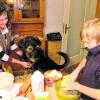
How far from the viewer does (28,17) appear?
12.9ft

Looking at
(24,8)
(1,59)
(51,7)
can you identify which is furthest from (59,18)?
(1,59)

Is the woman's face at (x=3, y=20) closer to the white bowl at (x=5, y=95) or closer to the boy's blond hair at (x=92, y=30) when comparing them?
the white bowl at (x=5, y=95)

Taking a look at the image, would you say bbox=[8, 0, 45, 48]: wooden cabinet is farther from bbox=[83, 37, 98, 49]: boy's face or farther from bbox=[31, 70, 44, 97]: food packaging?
bbox=[83, 37, 98, 49]: boy's face

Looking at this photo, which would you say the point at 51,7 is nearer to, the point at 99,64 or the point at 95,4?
the point at 95,4

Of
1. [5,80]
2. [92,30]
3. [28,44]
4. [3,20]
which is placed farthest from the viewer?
[28,44]

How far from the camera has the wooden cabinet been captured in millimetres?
3782

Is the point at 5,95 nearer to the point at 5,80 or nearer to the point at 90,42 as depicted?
the point at 5,80

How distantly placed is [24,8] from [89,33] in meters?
2.78

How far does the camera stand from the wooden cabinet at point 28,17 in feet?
12.4

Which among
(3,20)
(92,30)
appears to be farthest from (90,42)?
(3,20)

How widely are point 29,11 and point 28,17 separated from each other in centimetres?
10

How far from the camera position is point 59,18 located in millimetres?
4270

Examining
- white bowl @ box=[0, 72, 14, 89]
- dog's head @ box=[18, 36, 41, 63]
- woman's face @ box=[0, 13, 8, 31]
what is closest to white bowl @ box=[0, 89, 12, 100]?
white bowl @ box=[0, 72, 14, 89]

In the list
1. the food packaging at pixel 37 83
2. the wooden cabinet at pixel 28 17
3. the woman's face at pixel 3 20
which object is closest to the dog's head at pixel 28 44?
the wooden cabinet at pixel 28 17
